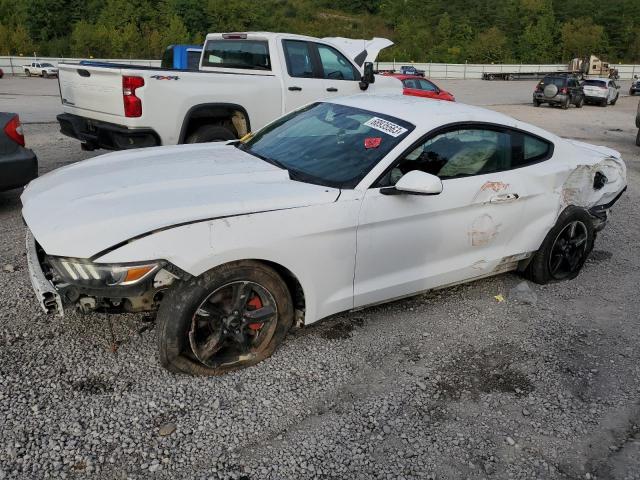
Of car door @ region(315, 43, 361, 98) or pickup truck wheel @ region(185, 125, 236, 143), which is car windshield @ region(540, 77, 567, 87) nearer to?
car door @ region(315, 43, 361, 98)

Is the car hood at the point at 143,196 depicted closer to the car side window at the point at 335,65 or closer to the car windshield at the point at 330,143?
the car windshield at the point at 330,143

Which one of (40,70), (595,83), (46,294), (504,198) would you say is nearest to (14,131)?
(46,294)

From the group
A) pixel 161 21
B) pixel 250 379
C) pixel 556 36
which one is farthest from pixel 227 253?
pixel 556 36

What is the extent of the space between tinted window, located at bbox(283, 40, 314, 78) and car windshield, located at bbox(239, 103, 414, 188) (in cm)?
368

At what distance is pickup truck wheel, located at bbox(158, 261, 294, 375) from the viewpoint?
3.05 m

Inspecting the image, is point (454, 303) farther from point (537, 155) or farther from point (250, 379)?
point (250, 379)

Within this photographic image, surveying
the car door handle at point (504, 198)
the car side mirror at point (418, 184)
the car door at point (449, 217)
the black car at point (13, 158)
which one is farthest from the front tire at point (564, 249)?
the black car at point (13, 158)

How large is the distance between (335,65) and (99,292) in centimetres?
647

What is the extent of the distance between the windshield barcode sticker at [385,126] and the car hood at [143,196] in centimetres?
71

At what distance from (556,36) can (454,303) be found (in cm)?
11043

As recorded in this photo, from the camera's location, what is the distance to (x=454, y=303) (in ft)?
14.7

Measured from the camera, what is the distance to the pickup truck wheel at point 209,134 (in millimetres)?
7125

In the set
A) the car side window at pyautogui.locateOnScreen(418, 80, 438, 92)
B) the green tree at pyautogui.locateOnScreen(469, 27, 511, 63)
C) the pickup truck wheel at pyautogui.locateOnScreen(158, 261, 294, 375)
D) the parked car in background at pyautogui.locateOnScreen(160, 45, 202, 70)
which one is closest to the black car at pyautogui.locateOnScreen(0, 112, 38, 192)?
the pickup truck wheel at pyautogui.locateOnScreen(158, 261, 294, 375)

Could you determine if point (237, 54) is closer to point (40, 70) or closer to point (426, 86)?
point (426, 86)
